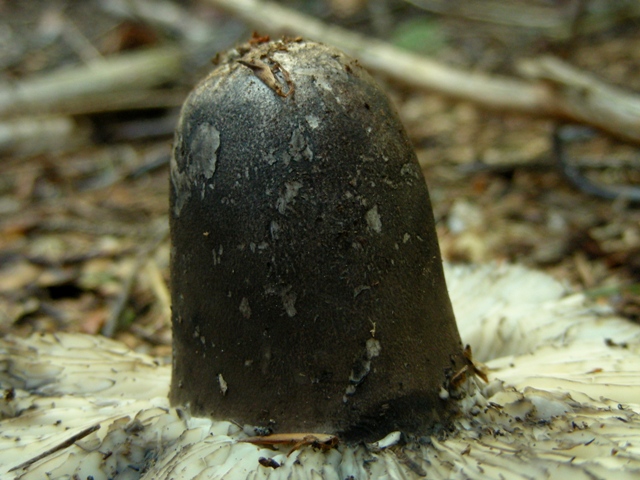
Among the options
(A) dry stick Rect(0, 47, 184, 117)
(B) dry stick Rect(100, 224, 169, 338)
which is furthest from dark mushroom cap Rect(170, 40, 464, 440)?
(A) dry stick Rect(0, 47, 184, 117)

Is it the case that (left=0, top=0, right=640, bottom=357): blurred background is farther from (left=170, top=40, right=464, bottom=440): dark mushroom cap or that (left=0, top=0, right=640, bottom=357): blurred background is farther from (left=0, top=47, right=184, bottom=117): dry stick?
(left=170, top=40, right=464, bottom=440): dark mushroom cap

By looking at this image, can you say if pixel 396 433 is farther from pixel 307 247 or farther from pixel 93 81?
pixel 93 81

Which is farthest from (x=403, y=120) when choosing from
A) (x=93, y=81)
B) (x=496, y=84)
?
(x=93, y=81)

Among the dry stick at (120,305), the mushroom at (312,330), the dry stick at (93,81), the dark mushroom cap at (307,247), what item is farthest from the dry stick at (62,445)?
the dry stick at (93,81)

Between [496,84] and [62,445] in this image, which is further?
[496,84]

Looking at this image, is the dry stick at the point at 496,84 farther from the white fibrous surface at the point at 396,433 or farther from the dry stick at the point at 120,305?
the dry stick at the point at 120,305

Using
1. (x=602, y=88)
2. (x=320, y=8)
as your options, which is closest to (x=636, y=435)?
(x=602, y=88)
